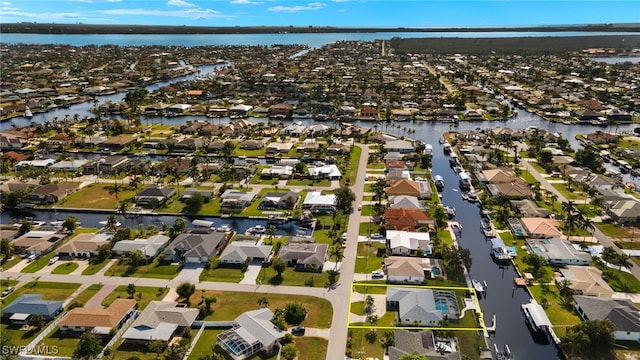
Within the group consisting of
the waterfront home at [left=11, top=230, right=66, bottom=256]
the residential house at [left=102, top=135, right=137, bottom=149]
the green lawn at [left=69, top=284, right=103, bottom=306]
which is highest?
the residential house at [left=102, top=135, right=137, bottom=149]

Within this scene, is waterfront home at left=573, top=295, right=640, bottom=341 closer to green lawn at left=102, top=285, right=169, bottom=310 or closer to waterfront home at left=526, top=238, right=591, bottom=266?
waterfront home at left=526, top=238, right=591, bottom=266

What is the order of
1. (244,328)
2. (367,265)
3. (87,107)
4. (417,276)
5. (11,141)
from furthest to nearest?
(87,107), (11,141), (367,265), (417,276), (244,328)

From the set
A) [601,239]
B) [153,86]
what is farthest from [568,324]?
[153,86]

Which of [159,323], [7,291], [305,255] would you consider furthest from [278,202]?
[7,291]

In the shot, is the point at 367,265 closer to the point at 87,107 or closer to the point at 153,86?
the point at 87,107

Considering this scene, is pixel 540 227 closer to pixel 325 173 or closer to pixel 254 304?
pixel 325 173

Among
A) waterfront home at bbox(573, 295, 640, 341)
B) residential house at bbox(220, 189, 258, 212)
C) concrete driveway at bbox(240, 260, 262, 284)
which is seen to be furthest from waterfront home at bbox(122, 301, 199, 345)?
waterfront home at bbox(573, 295, 640, 341)
